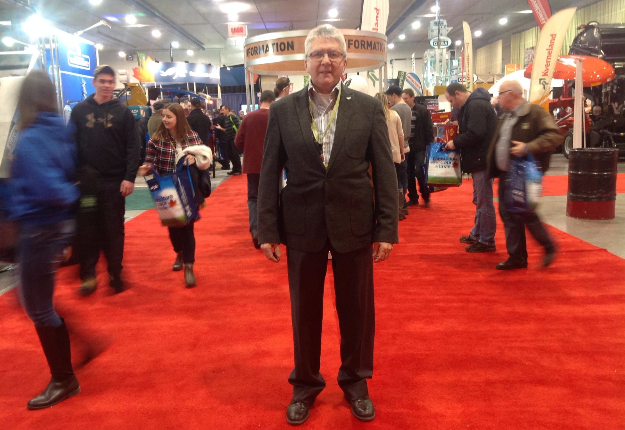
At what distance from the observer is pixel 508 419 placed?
85.3 inches

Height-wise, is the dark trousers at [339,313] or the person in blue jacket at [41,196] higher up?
the person in blue jacket at [41,196]

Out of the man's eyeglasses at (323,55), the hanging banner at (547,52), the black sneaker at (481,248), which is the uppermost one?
the hanging banner at (547,52)

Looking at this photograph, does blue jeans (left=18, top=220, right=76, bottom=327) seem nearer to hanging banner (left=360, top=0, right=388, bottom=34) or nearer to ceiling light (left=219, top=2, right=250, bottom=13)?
hanging banner (left=360, top=0, right=388, bottom=34)

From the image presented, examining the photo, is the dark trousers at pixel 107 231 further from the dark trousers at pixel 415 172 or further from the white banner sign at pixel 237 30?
the white banner sign at pixel 237 30

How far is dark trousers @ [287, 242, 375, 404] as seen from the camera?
7.02 ft

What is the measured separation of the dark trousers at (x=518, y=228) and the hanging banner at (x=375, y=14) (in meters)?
2.77

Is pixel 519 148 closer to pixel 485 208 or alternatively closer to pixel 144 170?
pixel 485 208

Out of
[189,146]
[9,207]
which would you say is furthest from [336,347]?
[189,146]

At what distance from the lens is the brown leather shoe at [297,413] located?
218 centimetres

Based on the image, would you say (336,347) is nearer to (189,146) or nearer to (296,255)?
(296,255)

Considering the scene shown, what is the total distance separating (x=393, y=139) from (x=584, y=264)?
2.32m

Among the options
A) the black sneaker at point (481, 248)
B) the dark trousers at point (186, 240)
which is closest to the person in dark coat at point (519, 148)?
the black sneaker at point (481, 248)

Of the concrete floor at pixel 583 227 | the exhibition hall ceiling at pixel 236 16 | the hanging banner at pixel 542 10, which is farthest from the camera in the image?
the exhibition hall ceiling at pixel 236 16

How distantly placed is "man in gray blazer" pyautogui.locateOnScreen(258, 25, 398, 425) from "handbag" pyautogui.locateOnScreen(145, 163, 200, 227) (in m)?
2.02
